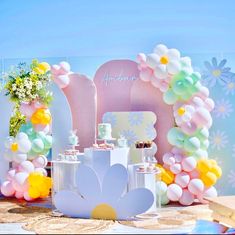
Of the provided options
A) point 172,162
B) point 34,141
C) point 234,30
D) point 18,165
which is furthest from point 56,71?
point 234,30

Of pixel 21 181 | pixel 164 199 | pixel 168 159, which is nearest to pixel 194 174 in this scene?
pixel 168 159

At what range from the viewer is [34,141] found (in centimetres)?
693

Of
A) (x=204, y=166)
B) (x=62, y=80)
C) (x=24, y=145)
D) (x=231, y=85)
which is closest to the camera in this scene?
(x=204, y=166)

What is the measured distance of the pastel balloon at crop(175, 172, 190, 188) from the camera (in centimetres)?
642

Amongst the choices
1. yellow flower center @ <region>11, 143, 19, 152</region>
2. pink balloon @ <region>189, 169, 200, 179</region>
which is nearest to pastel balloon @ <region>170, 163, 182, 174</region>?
pink balloon @ <region>189, 169, 200, 179</region>

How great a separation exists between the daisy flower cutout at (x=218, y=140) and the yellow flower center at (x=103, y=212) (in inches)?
96.1

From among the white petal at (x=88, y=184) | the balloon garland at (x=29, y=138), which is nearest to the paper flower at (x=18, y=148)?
the balloon garland at (x=29, y=138)

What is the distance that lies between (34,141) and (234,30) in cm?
445

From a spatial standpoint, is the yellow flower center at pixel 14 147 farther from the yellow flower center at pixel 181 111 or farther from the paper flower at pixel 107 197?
the yellow flower center at pixel 181 111

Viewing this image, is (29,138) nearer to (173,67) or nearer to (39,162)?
(39,162)

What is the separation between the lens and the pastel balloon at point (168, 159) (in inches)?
257

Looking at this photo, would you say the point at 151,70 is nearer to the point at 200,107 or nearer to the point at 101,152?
the point at 200,107

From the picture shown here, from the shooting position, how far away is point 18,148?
685 centimetres

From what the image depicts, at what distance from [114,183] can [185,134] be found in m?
1.78
